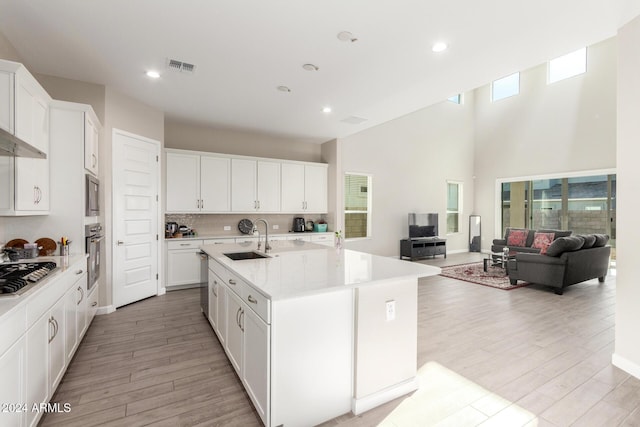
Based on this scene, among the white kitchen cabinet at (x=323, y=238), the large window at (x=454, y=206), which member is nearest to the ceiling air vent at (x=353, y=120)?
the white kitchen cabinet at (x=323, y=238)

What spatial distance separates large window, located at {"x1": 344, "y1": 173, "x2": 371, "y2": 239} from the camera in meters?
7.34

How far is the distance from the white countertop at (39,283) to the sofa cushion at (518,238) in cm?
816

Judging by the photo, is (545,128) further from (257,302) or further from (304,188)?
(257,302)

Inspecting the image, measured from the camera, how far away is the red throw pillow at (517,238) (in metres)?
7.10

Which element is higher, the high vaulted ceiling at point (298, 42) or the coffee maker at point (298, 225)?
the high vaulted ceiling at point (298, 42)

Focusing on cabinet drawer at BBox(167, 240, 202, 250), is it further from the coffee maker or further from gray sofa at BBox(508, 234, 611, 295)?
gray sofa at BBox(508, 234, 611, 295)

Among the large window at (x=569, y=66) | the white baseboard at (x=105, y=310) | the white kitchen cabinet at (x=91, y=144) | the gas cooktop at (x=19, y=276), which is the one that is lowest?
the white baseboard at (x=105, y=310)

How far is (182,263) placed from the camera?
16.1 feet

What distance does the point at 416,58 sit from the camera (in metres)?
3.05

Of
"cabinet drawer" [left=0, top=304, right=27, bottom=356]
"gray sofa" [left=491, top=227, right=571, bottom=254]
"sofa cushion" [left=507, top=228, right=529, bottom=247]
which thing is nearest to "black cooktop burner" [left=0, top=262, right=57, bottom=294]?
"cabinet drawer" [left=0, top=304, right=27, bottom=356]

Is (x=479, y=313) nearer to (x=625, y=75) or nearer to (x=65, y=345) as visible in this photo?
(x=625, y=75)

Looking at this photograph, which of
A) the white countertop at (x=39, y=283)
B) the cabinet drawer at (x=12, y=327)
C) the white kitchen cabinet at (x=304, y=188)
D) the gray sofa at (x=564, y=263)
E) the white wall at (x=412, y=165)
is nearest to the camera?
the cabinet drawer at (x=12, y=327)

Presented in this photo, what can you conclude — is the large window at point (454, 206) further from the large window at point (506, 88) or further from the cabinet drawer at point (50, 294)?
the cabinet drawer at point (50, 294)

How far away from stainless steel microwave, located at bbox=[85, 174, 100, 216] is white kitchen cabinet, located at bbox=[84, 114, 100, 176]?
0.11 metres
